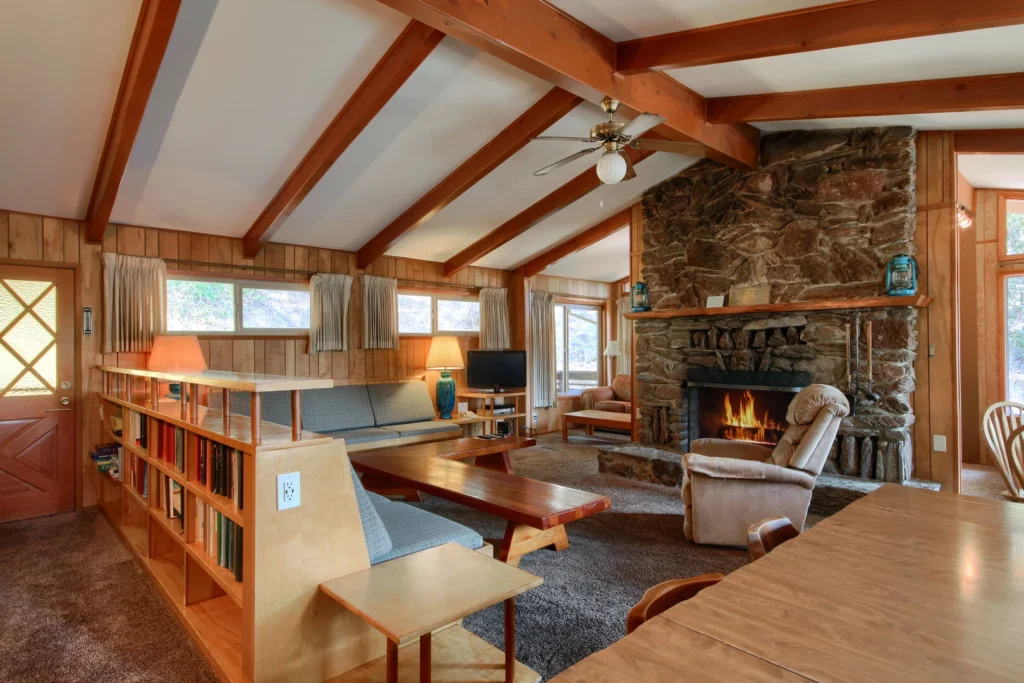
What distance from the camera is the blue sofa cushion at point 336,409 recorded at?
543 cm

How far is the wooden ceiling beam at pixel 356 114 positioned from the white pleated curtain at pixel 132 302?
947 mm

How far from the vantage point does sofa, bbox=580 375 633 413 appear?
7.65 meters

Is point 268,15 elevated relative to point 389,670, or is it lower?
elevated

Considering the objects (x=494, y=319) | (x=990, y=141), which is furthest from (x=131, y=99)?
(x=990, y=141)

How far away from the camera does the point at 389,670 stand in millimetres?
1769

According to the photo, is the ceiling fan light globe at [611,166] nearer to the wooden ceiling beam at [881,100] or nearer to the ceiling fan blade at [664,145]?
the ceiling fan blade at [664,145]

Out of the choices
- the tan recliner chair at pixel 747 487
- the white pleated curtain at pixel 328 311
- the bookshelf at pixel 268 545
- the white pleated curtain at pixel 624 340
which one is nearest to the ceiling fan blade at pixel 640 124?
the tan recliner chair at pixel 747 487

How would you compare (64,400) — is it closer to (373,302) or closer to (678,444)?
(373,302)

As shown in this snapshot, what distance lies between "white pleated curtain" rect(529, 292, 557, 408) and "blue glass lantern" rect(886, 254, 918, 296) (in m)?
4.30

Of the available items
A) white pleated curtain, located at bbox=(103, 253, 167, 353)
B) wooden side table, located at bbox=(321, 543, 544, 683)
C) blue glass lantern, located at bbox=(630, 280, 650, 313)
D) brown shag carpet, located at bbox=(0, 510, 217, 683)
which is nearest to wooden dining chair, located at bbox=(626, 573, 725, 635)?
wooden side table, located at bbox=(321, 543, 544, 683)

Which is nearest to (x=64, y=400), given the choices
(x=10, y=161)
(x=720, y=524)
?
(x=10, y=161)

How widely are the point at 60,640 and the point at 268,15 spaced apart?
3.10 metres

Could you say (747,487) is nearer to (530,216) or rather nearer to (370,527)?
(370,527)

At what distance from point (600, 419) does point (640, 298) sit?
1.85 m
